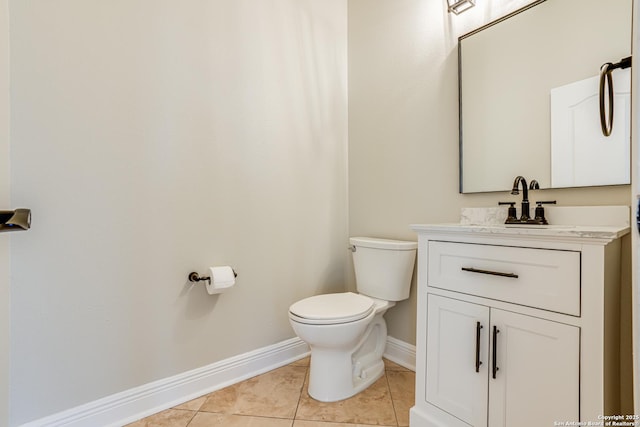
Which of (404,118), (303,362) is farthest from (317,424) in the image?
(404,118)

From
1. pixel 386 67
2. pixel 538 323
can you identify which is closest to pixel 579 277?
pixel 538 323

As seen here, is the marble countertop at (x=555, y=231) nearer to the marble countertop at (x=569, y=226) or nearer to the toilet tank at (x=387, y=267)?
the marble countertop at (x=569, y=226)

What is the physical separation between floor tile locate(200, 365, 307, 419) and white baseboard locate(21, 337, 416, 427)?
2.2 inches

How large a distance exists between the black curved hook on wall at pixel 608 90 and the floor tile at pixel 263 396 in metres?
1.67

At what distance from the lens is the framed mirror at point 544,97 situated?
107 cm

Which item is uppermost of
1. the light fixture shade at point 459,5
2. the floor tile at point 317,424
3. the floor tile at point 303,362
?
the light fixture shade at point 459,5

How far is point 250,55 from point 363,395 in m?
1.89

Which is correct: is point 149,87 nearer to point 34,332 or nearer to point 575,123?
point 34,332

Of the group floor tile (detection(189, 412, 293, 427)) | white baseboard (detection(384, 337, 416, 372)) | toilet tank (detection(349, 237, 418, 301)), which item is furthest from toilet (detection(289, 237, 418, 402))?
floor tile (detection(189, 412, 293, 427))

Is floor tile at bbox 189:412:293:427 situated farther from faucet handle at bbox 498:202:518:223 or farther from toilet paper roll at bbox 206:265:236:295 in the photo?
faucet handle at bbox 498:202:518:223

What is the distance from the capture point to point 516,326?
0.95 m

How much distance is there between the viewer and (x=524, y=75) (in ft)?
4.27

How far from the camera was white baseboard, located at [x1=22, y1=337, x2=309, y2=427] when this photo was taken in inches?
47.4

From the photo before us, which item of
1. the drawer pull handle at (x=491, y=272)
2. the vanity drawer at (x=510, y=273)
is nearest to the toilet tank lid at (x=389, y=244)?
the vanity drawer at (x=510, y=273)
